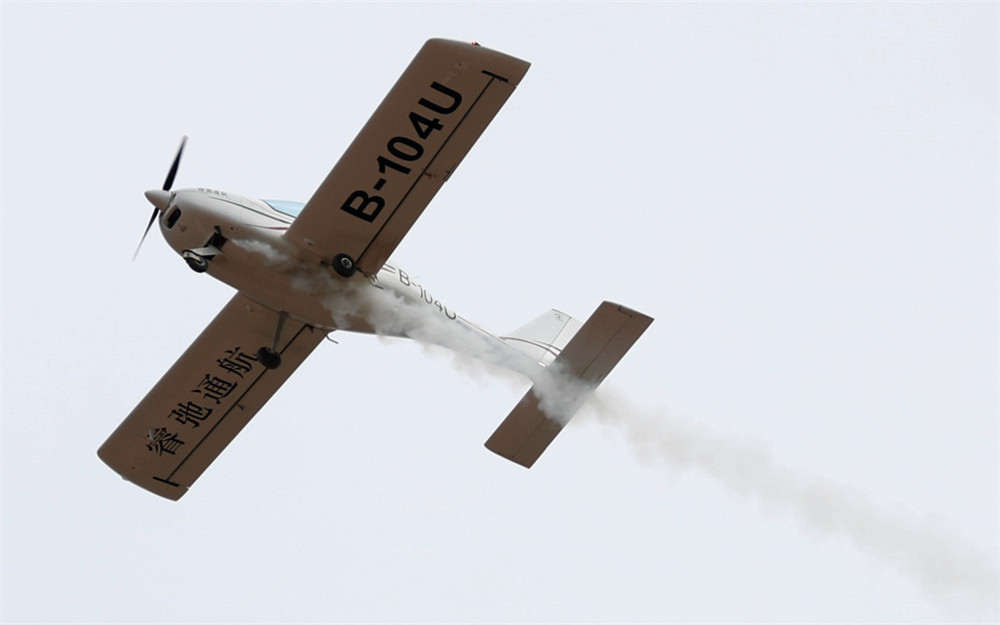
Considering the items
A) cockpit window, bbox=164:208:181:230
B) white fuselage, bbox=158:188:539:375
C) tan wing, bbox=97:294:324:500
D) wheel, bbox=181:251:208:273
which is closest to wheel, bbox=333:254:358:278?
white fuselage, bbox=158:188:539:375

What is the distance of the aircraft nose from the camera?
1934cm

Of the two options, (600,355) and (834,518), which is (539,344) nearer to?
(600,355)

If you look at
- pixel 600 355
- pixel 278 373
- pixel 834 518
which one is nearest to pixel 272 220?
pixel 278 373

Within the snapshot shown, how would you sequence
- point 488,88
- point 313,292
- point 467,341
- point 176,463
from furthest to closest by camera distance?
1. point 176,463
2. point 467,341
3. point 313,292
4. point 488,88

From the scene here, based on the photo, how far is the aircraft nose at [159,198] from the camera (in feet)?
63.5

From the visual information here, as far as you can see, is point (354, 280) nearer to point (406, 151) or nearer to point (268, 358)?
point (268, 358)

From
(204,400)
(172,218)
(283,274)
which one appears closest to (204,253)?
(172,218)

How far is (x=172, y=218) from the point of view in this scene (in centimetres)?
1927

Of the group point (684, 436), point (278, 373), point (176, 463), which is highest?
point (684, 436)

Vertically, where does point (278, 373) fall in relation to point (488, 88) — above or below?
below

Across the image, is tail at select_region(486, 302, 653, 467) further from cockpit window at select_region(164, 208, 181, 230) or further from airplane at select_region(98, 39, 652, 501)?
cockpit window at select_region(164, 208, 181, 230)

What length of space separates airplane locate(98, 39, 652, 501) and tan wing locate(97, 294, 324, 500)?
0.02 meters

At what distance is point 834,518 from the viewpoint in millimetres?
21781

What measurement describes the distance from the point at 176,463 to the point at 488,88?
25.5ft
